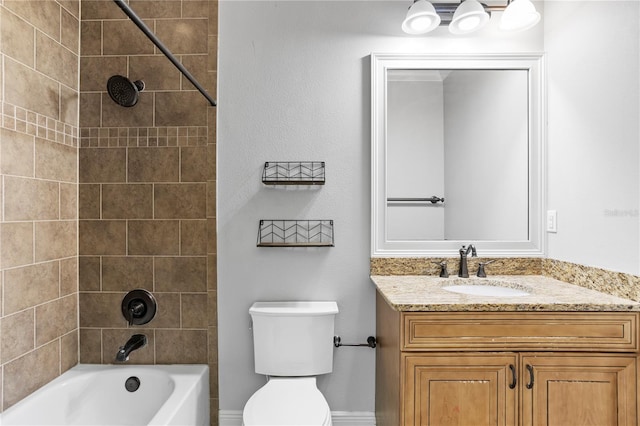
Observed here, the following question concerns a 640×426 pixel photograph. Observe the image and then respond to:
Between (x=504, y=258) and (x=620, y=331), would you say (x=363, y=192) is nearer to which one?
(x=504, y=258)

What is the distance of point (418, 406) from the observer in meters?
1.34

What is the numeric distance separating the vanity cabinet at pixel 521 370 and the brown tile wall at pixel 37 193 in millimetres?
1634

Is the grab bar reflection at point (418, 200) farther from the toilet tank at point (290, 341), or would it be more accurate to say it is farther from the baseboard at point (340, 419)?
the baseboard at point (340, 419)

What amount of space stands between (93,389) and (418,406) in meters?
1.59

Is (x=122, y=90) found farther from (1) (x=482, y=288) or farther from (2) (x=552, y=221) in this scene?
(2) (x=552, y=221)

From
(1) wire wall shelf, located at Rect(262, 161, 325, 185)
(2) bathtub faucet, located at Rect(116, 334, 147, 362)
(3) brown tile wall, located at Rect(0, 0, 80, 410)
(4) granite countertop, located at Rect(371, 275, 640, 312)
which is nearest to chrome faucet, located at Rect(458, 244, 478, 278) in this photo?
(4) granite countertop, located at Rect(371, 275, 640, 312)

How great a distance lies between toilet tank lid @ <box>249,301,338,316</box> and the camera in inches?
69.1

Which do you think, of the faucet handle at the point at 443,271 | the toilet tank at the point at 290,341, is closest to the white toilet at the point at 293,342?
the toilet tank at the point at 290,341

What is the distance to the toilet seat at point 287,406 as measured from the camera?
1373 mm

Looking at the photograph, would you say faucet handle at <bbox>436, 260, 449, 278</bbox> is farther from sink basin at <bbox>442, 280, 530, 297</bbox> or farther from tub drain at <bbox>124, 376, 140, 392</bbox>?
tub drain at <bbox>124, 376, 140, 392</bbox>

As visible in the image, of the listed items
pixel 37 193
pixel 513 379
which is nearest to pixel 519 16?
pixel 513 379

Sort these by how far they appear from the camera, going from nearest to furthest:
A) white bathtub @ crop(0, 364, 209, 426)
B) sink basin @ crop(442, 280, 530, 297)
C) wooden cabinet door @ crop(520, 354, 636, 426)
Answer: wooden cabinet door @ crop(520, 354, 636, 426) < white bathtub @ crop(0, 364, 209, 426) < sink basin @ crop(442, 280, 530, 297)

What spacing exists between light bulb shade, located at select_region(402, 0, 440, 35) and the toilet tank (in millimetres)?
1482

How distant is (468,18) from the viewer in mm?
1771
